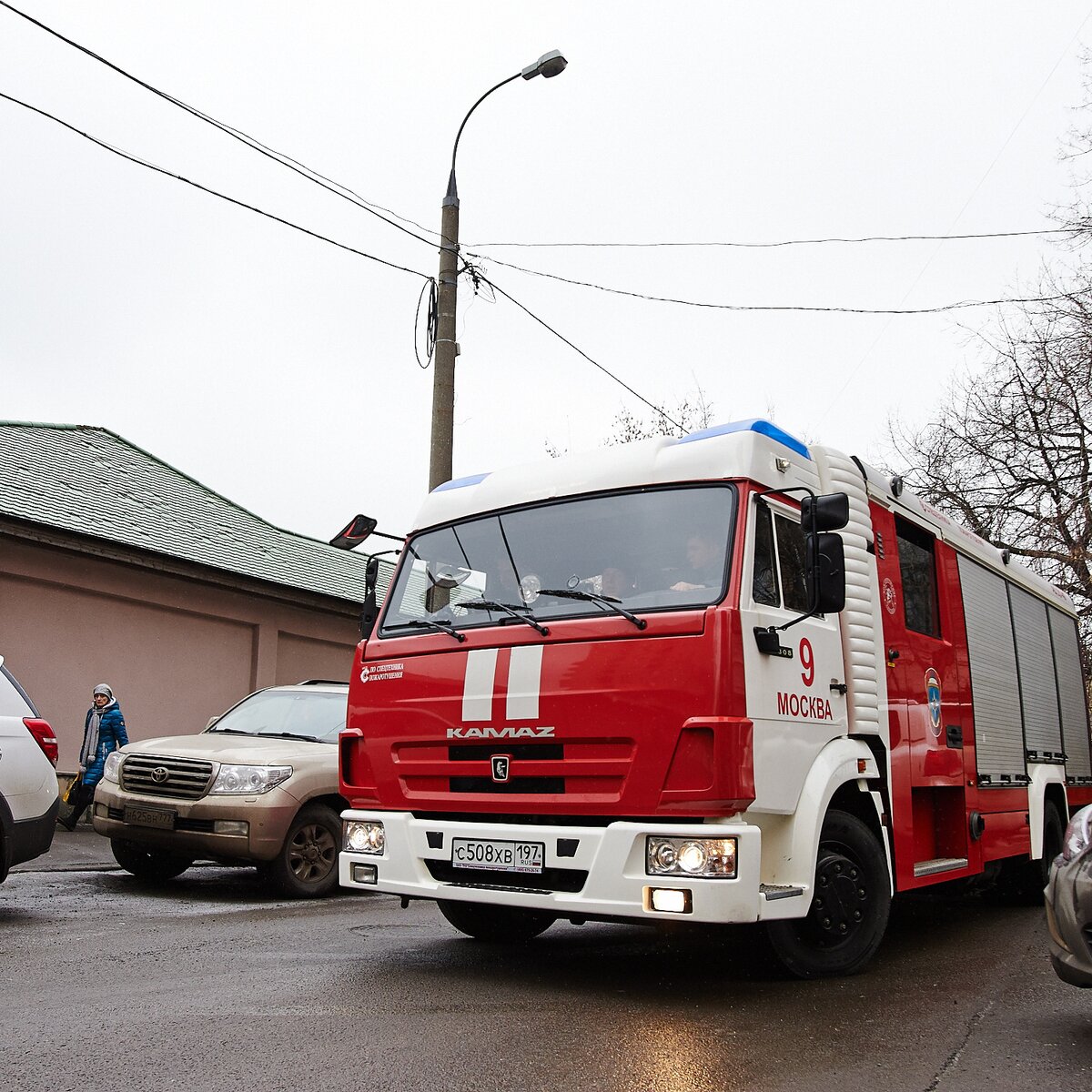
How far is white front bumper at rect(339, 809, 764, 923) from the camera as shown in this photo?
16.4 feet

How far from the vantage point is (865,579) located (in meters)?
6.60

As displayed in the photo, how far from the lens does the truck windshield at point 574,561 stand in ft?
18.3

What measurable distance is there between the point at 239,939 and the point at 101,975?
48.1 inches

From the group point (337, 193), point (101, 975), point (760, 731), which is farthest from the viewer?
point (337, 193)

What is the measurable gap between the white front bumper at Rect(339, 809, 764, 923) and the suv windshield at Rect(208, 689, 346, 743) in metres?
4.37

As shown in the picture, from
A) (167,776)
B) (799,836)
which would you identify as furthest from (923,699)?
(167,776)

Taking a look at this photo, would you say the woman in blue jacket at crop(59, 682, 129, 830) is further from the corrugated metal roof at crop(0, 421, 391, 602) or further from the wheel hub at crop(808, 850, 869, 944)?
the wheel hub at crop(808, 850, 869, 944)

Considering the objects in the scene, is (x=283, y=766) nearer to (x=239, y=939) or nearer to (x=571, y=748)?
(x=239, y=939)

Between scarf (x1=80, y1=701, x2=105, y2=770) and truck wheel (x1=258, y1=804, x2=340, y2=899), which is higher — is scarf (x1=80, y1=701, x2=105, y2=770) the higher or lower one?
the higher one

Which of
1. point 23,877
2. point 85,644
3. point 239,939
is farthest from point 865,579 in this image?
point 85,644

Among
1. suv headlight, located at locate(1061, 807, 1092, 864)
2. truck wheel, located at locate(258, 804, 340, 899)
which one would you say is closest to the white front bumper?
suv headlight, located at locate(1061, 807, 1092, 864)

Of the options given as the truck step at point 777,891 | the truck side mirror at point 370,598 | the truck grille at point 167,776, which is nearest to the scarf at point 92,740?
the truck grille at point 167,776

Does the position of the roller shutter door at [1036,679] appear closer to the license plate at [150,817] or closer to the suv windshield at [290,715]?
the suv windshield at [290,715]

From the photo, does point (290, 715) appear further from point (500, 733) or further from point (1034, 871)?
point (1034, 871)
